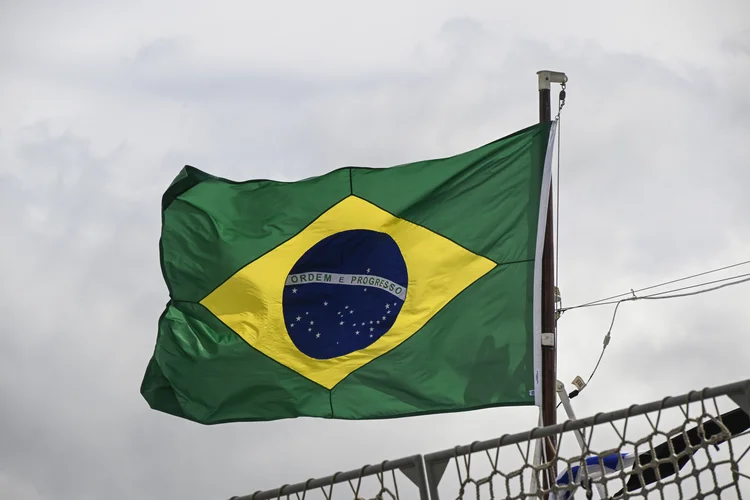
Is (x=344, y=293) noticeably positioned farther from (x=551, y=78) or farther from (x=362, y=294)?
(x=551, y=78)

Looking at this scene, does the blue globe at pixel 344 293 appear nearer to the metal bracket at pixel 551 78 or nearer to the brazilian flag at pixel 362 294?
the brazilian flag at pixel 362 294

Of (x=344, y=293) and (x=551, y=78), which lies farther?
(x=551, y=78)

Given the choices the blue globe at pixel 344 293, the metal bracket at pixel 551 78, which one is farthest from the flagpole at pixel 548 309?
the blue globe at pixel 344 293

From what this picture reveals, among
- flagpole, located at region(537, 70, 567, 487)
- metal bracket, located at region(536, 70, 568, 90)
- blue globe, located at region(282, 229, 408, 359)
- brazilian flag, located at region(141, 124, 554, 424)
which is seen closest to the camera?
brazilian flag, located at region(141, 124, 554, 424)

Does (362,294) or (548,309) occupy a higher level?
(362,294)

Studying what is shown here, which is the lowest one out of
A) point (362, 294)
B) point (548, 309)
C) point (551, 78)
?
point (548, 309)

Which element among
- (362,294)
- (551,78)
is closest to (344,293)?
(362,294)

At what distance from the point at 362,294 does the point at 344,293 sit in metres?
0.20

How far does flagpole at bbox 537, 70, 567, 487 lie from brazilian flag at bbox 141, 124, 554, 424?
415 millimetres

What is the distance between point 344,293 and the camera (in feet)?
45.1

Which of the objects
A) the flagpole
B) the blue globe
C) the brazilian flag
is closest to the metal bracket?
the flagpole

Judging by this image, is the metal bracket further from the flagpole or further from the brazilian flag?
the brazilian flag

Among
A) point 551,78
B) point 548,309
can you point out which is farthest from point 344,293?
point 551,78

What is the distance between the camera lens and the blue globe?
13.5 meters
